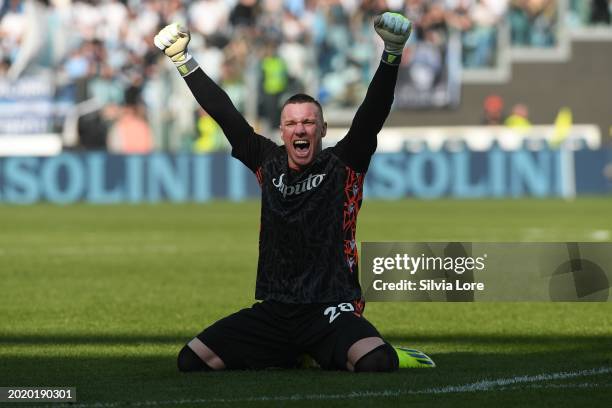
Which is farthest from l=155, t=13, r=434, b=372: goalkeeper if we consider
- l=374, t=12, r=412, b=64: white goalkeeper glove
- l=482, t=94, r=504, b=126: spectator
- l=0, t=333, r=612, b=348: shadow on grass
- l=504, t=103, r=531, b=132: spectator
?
l=482, t=94, r=504, b=126: spectator

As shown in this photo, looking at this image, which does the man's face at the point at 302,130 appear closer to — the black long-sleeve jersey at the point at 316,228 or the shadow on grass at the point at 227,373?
the black long-sleeve jersey at the point at 316,228

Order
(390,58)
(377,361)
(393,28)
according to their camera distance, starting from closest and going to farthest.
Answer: (393,28), (390,58), (377,361)

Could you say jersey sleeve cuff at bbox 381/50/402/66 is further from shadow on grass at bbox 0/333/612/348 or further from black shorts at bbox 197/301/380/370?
shadow on grass at bbox 0/333/612/348

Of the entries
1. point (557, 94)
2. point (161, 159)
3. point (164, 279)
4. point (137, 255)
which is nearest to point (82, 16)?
point (161, 159)

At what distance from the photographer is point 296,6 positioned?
118 ft

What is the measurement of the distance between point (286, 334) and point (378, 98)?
4.24 feet

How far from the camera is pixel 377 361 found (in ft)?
23.7

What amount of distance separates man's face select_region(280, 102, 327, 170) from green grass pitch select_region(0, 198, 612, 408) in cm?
110

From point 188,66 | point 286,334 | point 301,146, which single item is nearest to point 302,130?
point 301,146

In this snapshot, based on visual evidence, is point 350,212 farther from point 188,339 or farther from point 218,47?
point 218,47

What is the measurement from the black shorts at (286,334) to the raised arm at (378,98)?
0.76 m

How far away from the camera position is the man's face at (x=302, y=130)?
7234 mm

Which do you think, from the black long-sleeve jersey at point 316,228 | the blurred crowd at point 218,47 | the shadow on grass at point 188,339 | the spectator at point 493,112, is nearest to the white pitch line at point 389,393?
the black long-sleeve jersey at point 316,228

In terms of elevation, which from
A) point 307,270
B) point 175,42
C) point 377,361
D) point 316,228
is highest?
point 175,42
